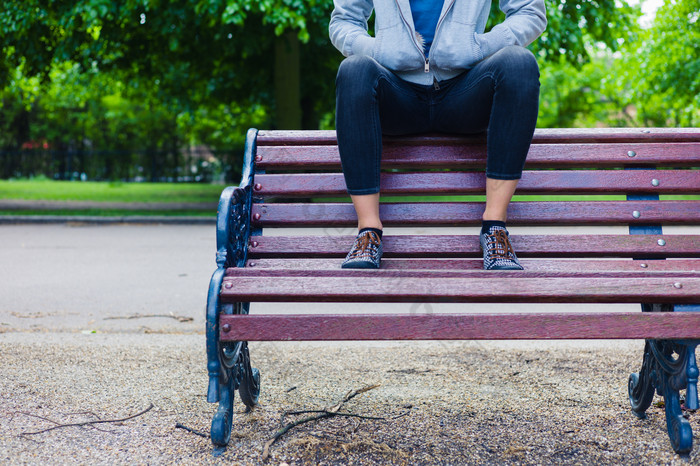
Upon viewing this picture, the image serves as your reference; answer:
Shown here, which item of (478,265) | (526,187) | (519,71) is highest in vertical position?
(519,71)

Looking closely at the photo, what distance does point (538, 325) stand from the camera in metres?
2.04

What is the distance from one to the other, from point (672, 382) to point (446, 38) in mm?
1568

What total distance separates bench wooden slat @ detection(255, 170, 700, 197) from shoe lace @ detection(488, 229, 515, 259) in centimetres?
35

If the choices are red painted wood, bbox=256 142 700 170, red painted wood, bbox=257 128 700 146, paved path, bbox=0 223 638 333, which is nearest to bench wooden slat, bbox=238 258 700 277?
red painted wood, bbox=256 142 700 170

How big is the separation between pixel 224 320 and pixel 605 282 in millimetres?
1201

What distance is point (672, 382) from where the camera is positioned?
2.38m

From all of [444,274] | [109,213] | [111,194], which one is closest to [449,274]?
[444,274]

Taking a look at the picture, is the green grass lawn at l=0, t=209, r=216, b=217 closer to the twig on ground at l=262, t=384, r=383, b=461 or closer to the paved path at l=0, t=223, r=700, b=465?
the paved path at l=0, t=223, r=700, b=465

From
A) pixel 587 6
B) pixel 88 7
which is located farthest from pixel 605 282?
pixel 587 6

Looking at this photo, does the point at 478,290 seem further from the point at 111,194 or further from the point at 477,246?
the point at 111,194

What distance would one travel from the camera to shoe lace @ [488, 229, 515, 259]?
2.52 metres

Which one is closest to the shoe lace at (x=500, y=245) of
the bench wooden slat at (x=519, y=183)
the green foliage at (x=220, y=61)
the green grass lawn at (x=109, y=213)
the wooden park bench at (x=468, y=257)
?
the wooden park bench at (x=468, y=257)

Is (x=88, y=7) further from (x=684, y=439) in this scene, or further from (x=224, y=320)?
(x=684, y=439)

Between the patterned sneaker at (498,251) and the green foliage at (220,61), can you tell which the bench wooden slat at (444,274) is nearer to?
the patterned sneaker at (498,251)
